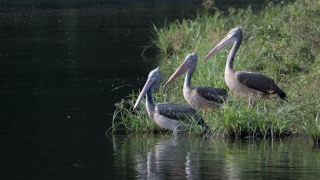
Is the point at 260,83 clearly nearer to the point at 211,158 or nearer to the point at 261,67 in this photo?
the point at 211,158

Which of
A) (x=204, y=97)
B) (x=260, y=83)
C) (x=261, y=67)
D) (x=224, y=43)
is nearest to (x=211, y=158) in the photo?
(x=204, y=97)

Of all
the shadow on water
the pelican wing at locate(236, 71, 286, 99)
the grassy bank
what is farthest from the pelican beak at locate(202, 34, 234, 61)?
the shadow on water

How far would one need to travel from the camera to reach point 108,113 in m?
17.3

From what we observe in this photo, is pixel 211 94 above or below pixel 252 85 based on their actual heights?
below

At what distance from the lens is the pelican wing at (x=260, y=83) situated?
52.6 ft

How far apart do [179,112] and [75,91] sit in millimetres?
5235

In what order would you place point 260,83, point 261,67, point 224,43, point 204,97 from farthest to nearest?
point 261,67
point 224,43
point 260,83
point 204,97

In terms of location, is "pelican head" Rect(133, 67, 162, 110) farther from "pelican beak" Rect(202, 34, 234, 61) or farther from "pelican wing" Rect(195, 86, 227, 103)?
"pelican beak" Rect(202, 34, 234, 61)

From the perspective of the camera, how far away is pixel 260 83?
53.0 feet

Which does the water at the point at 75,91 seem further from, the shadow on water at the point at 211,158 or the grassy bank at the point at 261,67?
the grassy bank at the point at 261,67

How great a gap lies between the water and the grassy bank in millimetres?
459

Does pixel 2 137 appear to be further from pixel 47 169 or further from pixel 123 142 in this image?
pixel 47 169

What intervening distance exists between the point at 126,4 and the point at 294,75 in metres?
24.9

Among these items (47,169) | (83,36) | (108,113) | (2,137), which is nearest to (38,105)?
(108,113)
